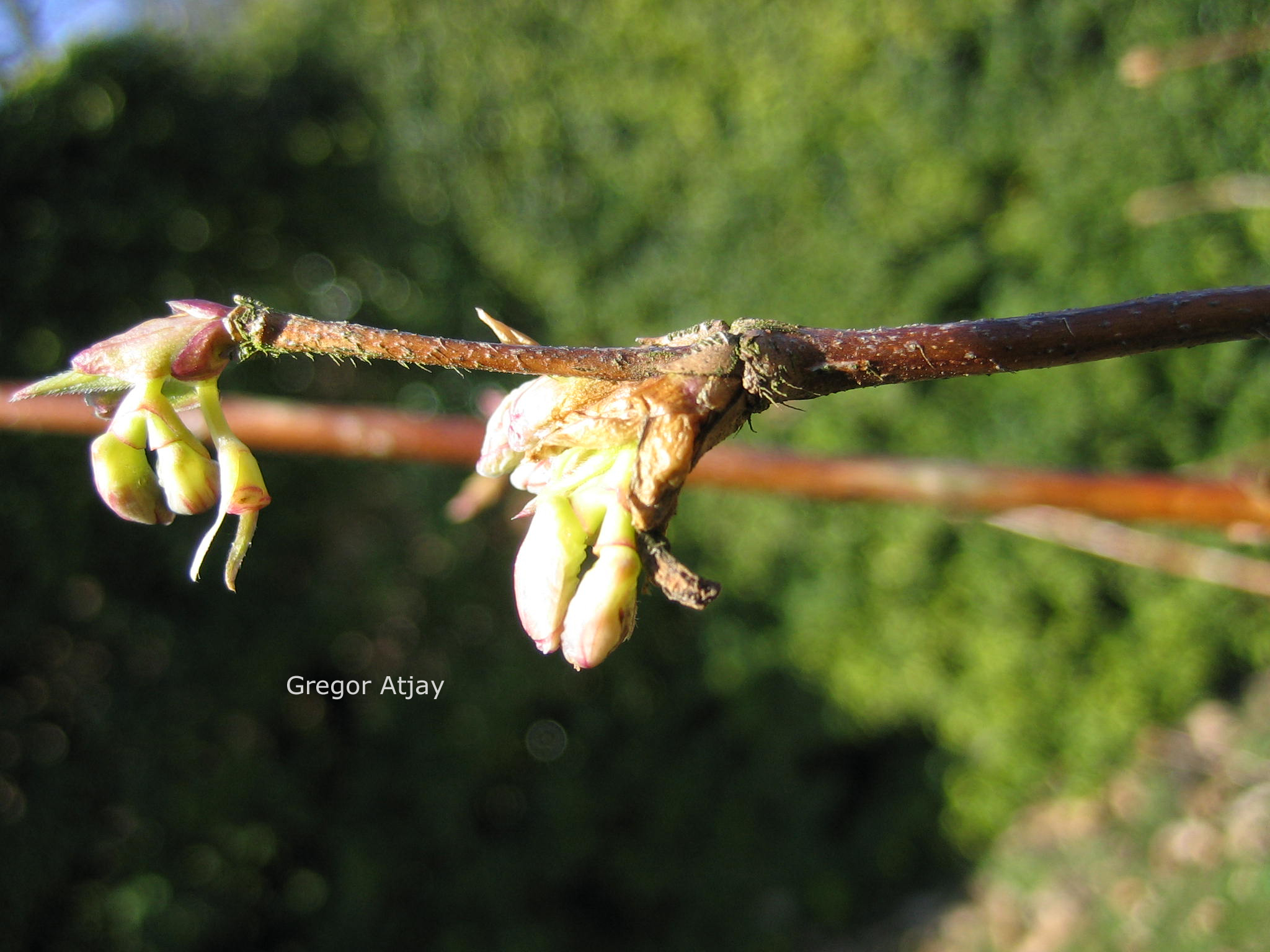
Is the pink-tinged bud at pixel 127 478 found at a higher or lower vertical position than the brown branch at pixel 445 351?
higher

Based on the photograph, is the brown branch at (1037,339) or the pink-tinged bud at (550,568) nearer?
the brown branch at (1037,339)

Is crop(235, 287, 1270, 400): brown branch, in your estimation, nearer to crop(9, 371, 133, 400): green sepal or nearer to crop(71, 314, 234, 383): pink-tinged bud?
crop(71, 314, 234, 383): pink-tinged bud

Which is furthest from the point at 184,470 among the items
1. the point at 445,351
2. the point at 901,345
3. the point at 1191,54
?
the point at 1191,54

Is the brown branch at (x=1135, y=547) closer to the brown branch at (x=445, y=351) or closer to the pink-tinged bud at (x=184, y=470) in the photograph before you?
the brown branch at (x=445, y=351)

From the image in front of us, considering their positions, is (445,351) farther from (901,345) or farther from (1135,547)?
(1135,547)

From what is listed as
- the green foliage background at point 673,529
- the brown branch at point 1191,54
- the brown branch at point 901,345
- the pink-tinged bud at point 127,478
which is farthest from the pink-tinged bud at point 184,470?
the green foliage background at point 673,529
